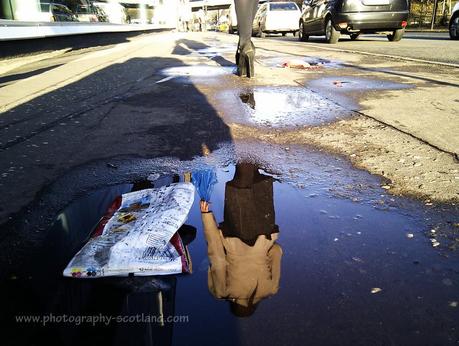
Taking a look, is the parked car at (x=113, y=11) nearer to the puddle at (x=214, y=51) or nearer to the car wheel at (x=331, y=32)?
the puddle at (x=214, y=51)

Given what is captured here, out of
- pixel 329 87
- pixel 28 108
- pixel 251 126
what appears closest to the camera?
pixel 251 126

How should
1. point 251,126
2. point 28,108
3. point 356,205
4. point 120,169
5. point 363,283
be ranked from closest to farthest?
point 363,283 → point 356,205 → point 120,169 → point 251,126 → point 28,108

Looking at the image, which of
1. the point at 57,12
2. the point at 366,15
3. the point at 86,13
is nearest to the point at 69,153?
the point at 57,12

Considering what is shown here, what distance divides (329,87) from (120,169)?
122 inches

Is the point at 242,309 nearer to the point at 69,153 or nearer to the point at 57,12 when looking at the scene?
the point at 69,153

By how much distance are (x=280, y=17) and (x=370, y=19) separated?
850cm

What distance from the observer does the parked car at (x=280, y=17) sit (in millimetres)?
17281

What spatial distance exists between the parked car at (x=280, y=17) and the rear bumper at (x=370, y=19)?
8.05 m

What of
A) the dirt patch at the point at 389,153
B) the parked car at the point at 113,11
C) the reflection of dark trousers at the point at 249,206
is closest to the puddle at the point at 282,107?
the dirt patch at the point at 389,153

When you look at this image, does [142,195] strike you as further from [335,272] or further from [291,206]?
[335,272]

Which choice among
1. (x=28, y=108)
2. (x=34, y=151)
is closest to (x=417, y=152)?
(x=34, y=151)

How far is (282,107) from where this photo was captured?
3.69m

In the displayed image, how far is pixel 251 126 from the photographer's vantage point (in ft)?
10.1

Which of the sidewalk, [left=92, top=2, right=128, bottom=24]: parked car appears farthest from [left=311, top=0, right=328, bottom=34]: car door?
[left=92, top=2, right=128, bottom=24]: parked car
